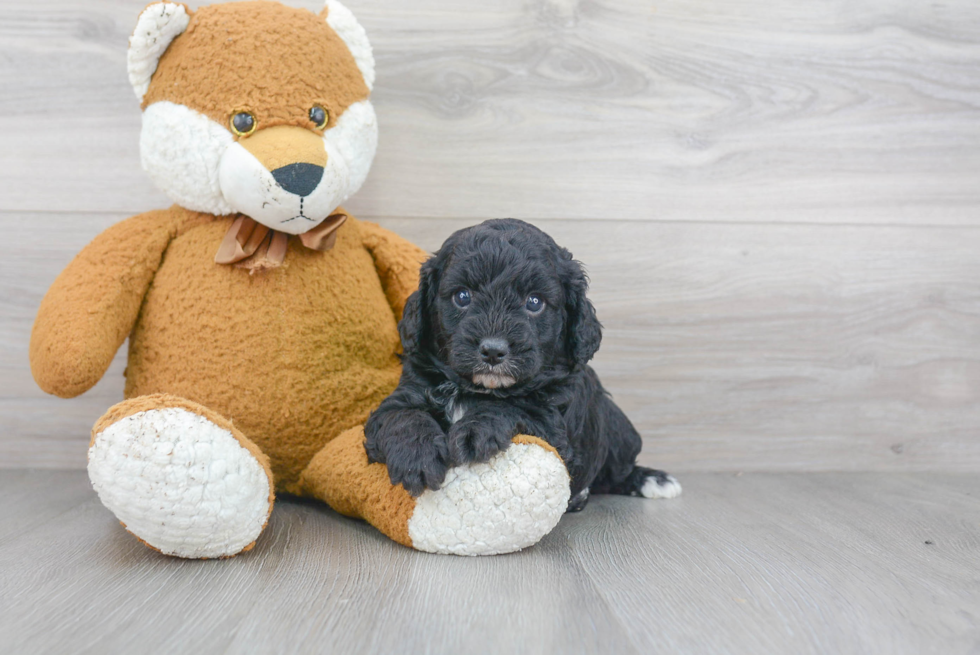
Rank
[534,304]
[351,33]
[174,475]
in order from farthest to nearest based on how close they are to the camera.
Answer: [351,33]
[534,304]
[174,475]

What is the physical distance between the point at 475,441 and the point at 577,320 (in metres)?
0.34

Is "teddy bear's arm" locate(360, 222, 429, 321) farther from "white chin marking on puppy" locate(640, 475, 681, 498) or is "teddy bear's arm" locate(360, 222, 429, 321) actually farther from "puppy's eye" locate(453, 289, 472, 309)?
"white chin marking on puppy" locate(640, 475, 681, 498)

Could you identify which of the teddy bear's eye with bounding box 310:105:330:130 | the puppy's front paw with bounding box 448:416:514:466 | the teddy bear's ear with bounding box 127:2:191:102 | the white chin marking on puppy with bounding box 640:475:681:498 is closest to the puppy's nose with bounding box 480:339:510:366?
the puppy's front paw with bounding box 448:416:514:466

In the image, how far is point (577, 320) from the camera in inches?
58.7

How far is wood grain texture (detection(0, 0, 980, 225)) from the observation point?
1.98 metres

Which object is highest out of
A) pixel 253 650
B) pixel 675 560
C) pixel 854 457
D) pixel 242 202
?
pixel 242 202

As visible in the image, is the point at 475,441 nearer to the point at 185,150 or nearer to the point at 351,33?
the point at 185,150

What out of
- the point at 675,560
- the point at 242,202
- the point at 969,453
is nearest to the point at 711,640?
the point at 675,560

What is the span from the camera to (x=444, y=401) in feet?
4.83

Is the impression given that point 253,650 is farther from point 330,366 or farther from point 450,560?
point 330,366

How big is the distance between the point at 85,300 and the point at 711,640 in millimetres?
1348

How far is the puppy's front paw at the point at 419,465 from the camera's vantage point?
4.29ft

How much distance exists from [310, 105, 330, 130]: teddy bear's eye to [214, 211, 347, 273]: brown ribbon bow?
0.21 metres

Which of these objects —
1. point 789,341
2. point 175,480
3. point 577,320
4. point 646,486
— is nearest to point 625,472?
point 646,486
